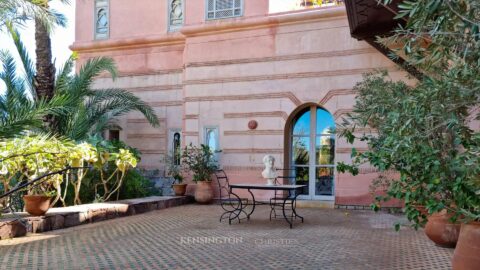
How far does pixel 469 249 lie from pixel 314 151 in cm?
798

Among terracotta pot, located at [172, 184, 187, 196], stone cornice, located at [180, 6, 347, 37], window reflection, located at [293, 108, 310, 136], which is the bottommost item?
terracotta pot, located at [172, 184, 187, 196]

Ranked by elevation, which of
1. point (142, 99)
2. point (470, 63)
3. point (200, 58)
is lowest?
point (470, 63)

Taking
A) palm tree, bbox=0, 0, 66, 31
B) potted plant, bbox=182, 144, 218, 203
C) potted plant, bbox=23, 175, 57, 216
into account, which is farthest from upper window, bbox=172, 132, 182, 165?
potted plant, bbox=23, 175, 57, 216

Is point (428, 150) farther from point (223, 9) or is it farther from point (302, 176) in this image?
point (223, 9)

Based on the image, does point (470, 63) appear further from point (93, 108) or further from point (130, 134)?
point (130, 134)

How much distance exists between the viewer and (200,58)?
41.7 ft

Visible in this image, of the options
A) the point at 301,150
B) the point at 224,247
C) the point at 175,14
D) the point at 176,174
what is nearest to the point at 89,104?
the point at 176,174

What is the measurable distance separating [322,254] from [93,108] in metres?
8.93

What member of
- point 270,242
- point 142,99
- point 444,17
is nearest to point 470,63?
point 444,17

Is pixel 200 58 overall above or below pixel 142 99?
above

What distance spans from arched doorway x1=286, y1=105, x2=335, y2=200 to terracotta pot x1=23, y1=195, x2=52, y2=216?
21.7ft

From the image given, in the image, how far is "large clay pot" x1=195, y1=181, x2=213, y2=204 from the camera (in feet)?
38.8

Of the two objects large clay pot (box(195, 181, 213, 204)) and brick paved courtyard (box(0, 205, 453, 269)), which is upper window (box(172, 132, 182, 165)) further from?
brick paved courtyard (box(0, 205, 453, 269))

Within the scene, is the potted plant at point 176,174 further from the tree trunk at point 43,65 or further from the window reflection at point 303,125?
the tree trunk at point 43,65
